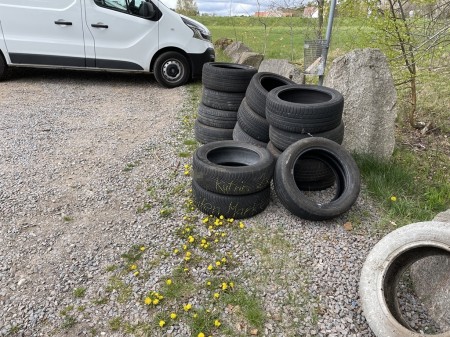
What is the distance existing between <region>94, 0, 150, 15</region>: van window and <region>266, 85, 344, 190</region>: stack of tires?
4.87 meters

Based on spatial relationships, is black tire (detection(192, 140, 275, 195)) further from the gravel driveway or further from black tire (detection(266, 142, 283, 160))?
the gravel driveway

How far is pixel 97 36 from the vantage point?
7504 mm

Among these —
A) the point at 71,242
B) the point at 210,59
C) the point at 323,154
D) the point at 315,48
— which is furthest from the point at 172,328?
the point at 210,59

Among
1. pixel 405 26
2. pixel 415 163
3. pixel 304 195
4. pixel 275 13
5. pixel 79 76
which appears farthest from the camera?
pixel 275 13

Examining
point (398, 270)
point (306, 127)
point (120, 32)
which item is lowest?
point (398, 270)

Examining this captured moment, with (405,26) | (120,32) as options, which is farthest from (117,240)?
(120,32)

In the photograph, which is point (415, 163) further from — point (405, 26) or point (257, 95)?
Answer: point (257, 95)

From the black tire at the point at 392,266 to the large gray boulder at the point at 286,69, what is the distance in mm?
4054

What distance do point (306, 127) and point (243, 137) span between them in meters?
0.97

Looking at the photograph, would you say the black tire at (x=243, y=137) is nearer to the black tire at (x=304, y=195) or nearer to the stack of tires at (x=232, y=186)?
the stack of tires at (x=232, y=186)

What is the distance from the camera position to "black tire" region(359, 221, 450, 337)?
2279mm

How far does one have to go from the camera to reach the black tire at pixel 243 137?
4.28 meters

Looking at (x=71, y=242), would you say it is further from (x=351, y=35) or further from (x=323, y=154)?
(x=351, y=35)

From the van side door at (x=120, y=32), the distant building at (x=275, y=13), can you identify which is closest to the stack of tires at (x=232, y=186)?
the van side door at (x=120, y=32)
